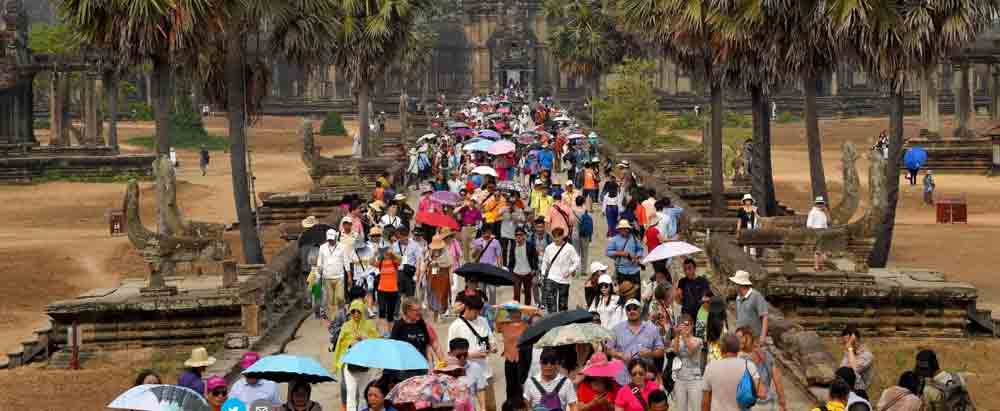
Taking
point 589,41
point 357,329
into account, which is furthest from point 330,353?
point 589,41

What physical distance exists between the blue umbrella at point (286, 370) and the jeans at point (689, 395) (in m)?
3.16

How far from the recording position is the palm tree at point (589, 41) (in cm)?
7325

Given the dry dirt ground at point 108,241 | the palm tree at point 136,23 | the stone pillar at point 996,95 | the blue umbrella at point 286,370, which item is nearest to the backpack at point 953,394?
the blue umbrella at point 286,370

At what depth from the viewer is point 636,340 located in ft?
45.6

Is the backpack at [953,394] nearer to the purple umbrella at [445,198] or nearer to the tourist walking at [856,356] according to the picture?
the tourist walking at [856,356]

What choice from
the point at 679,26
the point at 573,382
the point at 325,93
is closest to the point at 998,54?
the point at 679,26

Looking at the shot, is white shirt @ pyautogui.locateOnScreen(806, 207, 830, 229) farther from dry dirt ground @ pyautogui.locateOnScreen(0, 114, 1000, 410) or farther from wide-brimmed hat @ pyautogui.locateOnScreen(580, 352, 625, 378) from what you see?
wide-brimmed hat @ pyautogui.locateOnScreen(580, 352, 625, 378)

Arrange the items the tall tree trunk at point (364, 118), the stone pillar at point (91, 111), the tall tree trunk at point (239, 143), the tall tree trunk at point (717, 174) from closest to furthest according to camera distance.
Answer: the tall tree trunk at point (239, 143)
the tall tree trunk at point (717, 174)
the tall tree trunk at point (364, 118)
the stone pillar at point (91, 111)

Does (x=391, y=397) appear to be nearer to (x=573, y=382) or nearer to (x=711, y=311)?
(x=573, y=382)

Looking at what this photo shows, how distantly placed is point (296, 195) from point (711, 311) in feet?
82.4

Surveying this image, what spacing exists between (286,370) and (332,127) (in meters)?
77.9

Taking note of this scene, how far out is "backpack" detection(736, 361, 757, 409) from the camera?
12.2m

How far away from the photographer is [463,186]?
3158 centimetres

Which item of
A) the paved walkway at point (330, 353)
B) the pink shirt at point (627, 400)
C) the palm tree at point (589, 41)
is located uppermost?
the palm tree at point (589, 41)
